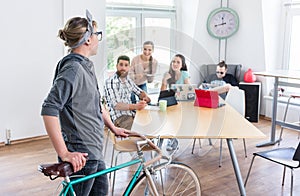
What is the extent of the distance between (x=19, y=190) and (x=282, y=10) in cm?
473

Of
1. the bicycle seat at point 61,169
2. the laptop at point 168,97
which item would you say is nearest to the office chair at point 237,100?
the laptop at point 168,97

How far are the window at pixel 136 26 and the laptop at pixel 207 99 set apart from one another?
5.70ft

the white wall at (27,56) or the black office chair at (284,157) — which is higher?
the white wall at (27,56)

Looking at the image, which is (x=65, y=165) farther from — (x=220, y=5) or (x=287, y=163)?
(x=220, y=5)

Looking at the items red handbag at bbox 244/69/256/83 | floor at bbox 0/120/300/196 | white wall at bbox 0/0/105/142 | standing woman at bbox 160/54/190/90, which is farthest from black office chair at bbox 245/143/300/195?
white wall at bbox 0/0/105/142

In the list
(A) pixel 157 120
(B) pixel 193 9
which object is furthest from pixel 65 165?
(B) pixel 193 9

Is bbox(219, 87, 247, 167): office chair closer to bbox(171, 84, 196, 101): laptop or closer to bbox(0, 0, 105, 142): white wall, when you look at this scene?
bbox(171, 84, 196, 101): laptop

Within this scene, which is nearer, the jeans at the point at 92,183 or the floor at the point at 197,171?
the jeans at the point at 92,183

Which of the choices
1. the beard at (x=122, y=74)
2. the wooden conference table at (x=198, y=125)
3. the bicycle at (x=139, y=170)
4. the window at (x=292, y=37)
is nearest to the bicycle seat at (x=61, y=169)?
the bicycle at (x=139, y=170)

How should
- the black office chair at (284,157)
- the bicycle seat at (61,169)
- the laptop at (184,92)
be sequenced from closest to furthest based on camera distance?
the bicycle seat at (61,169) → the black office chair at (284,157) → the laptop at (184,92)

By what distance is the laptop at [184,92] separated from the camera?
136 inches

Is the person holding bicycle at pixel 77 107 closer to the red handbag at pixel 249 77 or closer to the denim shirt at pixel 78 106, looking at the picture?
the denim shirt at pixel 78 106

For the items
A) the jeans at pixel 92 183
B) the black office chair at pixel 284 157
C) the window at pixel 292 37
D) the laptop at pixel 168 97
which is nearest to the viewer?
the jeans at pixel 92 183

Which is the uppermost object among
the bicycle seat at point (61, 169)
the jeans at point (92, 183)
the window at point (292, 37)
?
the window at point (292, 37)
